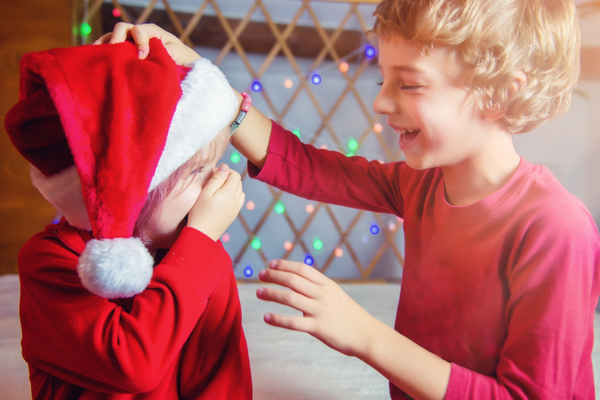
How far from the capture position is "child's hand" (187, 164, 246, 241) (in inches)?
17.6

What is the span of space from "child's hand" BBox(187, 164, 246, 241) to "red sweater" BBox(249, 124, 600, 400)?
177 mm

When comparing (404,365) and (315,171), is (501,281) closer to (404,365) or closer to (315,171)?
(404,365)

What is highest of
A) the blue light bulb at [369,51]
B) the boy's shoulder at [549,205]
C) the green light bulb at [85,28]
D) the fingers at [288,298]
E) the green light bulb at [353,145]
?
the blue light bulb at [369,51]

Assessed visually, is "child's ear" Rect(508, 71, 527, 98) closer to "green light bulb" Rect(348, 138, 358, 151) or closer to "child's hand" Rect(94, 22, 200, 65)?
"child's hand" Rect(94, 22, 200, 65)

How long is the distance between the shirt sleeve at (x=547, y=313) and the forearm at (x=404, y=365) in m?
0.01

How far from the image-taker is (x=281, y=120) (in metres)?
1.45

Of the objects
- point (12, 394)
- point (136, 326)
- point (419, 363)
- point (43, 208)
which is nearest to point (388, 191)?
point (419, 363)

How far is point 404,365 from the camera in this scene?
42cm

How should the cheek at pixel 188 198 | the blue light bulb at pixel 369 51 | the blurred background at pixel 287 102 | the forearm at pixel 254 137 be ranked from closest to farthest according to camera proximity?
the cheek at pixel 188 198
the forearm at pixel 254 137
the blurred background at pixel 287 102
the blue light bulb at pixel 369 51

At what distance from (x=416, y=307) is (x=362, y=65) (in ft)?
3.46

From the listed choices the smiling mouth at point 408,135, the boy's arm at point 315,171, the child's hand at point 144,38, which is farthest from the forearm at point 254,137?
the smiling mouth at point 408,135

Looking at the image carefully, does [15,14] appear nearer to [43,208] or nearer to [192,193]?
[43,208]

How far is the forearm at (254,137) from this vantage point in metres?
0.62

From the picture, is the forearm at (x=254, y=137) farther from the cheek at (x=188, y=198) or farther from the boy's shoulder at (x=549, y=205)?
the boy's shoulder at (x=549, y=205)
